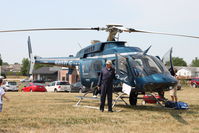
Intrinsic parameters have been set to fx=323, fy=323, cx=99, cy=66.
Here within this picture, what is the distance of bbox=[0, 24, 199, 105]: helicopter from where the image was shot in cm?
1146

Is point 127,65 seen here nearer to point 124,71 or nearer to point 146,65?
point 124,71

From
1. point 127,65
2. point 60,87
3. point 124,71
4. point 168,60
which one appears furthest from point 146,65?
point 60,87

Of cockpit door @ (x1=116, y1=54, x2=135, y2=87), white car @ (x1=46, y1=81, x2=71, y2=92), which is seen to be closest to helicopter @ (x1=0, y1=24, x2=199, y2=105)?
cockpit door @ (x1=116, y1=54, x2=135, y2=87)

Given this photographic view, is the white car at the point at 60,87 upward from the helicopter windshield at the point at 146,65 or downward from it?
downward

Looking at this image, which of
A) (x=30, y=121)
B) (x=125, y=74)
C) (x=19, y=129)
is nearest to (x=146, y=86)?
(x=125, y=74)

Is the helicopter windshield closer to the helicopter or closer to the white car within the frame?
the helicopter

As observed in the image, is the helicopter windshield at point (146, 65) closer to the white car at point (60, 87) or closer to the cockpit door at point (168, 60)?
the cockpit door at point (168, 60)

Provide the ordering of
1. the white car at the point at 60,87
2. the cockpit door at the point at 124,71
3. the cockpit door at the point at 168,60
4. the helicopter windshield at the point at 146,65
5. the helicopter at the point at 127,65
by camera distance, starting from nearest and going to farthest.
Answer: the helicopter at the point at 127,65 → the helicopter windshield at the point at 146,65 → the cockpit door at the point at 124,71 → the cockpit door at the point at 168,60 → the white car at the point at 60,87

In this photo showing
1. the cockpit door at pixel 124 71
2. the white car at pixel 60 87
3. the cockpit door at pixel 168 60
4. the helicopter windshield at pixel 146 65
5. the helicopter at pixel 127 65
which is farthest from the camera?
the white car at pixel 60 87

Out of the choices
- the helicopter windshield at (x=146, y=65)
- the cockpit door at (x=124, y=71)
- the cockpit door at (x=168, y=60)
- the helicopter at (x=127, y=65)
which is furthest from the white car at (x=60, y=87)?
the helicopter windshield at (x=146, y=65)

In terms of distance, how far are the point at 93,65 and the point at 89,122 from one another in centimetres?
570

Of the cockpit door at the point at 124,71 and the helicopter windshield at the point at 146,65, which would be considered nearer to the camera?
the helicopter windshield at the point at 146,65

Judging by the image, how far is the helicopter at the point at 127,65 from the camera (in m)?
11.5

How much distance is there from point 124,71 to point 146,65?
3.31 ft
